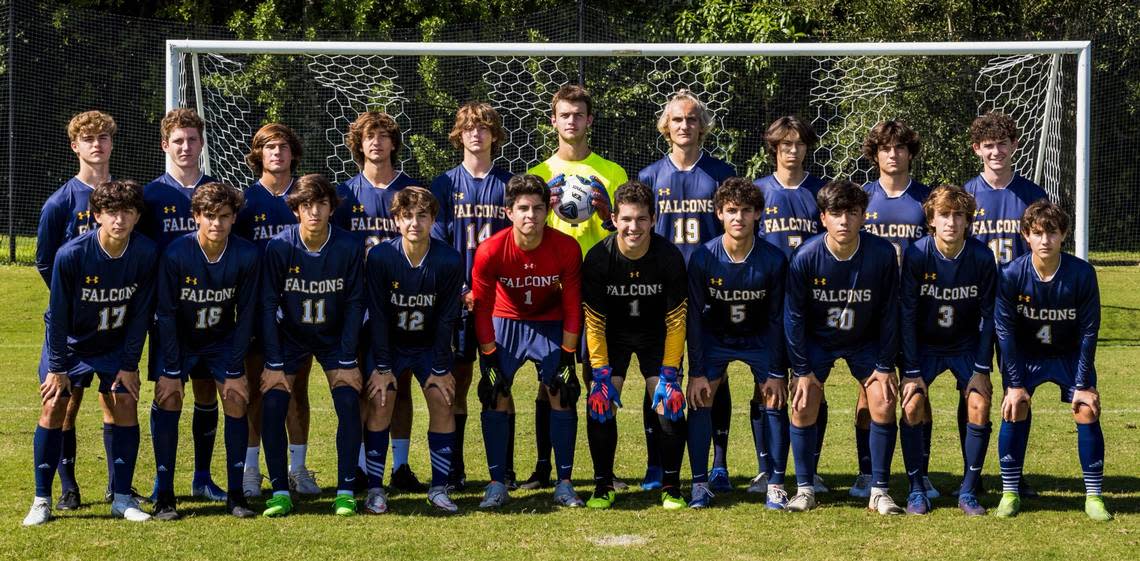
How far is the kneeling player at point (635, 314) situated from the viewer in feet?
19.0

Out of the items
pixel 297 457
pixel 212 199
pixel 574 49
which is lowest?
pixel 297 457

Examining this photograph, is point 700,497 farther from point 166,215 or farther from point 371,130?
point 166,215

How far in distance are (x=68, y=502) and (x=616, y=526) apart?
2.53 metres

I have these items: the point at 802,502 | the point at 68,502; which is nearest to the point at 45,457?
the point at 68,502

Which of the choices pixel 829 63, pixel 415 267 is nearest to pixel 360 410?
pixel 415 267

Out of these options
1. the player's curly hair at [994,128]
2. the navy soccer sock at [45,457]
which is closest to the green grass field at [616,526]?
the navy soccer sock at [45,457]

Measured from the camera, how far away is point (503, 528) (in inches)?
214

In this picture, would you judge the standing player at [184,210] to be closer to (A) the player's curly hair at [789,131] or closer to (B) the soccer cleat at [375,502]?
(B) the soccer cleat at [375,502]

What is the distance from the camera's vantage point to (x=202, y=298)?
558 cm

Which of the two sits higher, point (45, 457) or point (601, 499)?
point (45, 457)

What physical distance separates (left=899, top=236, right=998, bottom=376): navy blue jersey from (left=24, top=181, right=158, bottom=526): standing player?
3423mm

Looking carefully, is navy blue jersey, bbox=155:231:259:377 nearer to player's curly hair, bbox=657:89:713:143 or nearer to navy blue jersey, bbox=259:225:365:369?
navy blue jersey, bbox=259:225:365:369

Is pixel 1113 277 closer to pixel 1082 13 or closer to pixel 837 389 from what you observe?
pixel 1082 13

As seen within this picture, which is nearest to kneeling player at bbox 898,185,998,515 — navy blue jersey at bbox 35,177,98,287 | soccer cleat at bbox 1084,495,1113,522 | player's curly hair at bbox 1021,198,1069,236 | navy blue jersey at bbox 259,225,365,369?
player's curly hair at bbox 1021,198,1069,236
